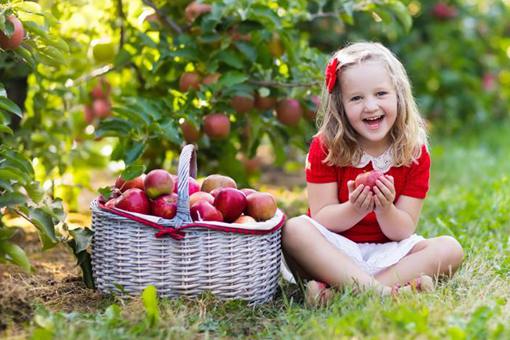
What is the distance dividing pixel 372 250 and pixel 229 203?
1.71 ft

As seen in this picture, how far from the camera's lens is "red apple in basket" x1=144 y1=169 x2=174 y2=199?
7.93 feet

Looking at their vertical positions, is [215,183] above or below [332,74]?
below

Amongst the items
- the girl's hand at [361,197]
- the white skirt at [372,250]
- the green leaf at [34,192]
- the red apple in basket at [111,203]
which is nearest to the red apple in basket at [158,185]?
the red apple in basket at [111,203]

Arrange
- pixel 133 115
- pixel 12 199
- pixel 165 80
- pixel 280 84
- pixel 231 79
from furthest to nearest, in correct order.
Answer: pixel 165 80
pixel 280 84
pixel 231 79
pixel 133 115
pixel 12 199

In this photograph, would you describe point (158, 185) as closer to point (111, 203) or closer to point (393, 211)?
point (111, 203)

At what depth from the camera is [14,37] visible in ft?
7.99

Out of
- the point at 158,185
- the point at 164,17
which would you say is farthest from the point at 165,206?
the point at 164,17

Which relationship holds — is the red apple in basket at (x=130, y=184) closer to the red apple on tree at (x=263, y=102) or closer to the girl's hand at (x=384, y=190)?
the girl's hand at (x=384, y=190)

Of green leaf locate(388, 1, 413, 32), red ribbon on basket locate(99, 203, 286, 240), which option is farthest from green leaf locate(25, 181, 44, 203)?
green leaf locate(388, 1, 413, 32)

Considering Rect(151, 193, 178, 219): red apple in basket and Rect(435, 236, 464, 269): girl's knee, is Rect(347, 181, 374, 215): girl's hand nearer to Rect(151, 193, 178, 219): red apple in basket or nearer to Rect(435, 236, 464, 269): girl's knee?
Rect(435, 236, 464, 269): girl's knee

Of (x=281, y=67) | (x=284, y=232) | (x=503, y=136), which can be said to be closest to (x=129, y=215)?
(x=284, y=232)

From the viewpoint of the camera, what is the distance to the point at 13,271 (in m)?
2.68

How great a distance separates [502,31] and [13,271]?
20.6 feet

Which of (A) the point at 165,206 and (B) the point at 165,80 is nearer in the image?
(A) the point at 165,206
